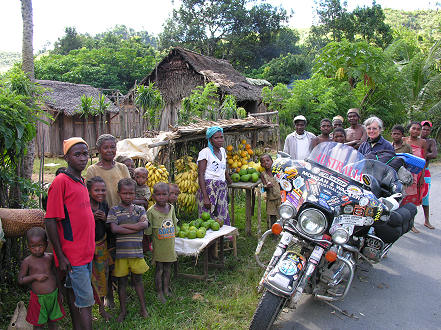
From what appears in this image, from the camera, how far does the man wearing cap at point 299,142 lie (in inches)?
258

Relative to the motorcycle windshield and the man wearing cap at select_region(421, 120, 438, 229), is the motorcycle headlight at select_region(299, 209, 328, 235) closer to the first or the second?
the motorcycle windshield

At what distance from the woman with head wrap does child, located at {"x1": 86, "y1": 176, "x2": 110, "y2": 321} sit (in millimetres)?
1777

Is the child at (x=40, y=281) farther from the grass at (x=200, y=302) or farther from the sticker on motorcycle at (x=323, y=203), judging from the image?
the sticker on motorcycle at (x=323, y=203)

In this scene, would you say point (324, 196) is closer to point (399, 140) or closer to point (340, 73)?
point (399, 140)

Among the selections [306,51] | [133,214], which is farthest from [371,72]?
[306,51]

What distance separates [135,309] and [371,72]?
12741mm

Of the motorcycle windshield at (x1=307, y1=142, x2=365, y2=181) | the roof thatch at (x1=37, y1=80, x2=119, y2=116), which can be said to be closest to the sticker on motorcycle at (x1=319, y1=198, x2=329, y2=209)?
the motorcycle windshield at (x1=307, y1=142, x2=365, y2=181)

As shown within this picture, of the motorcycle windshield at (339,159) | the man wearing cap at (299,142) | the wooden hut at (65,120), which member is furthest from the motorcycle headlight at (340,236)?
the wooden hut at (65,120)

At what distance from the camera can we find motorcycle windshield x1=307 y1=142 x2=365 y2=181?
Result: 12.5 feet

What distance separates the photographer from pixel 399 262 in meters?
5.36

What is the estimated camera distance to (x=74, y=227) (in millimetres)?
2922

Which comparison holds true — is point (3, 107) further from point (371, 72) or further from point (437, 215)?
point (371, 72)

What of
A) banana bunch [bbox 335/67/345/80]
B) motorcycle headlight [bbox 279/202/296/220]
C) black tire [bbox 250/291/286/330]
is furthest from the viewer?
banana bunch [bbox 335/67/345/80]

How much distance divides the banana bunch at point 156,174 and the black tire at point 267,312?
2.84 m
